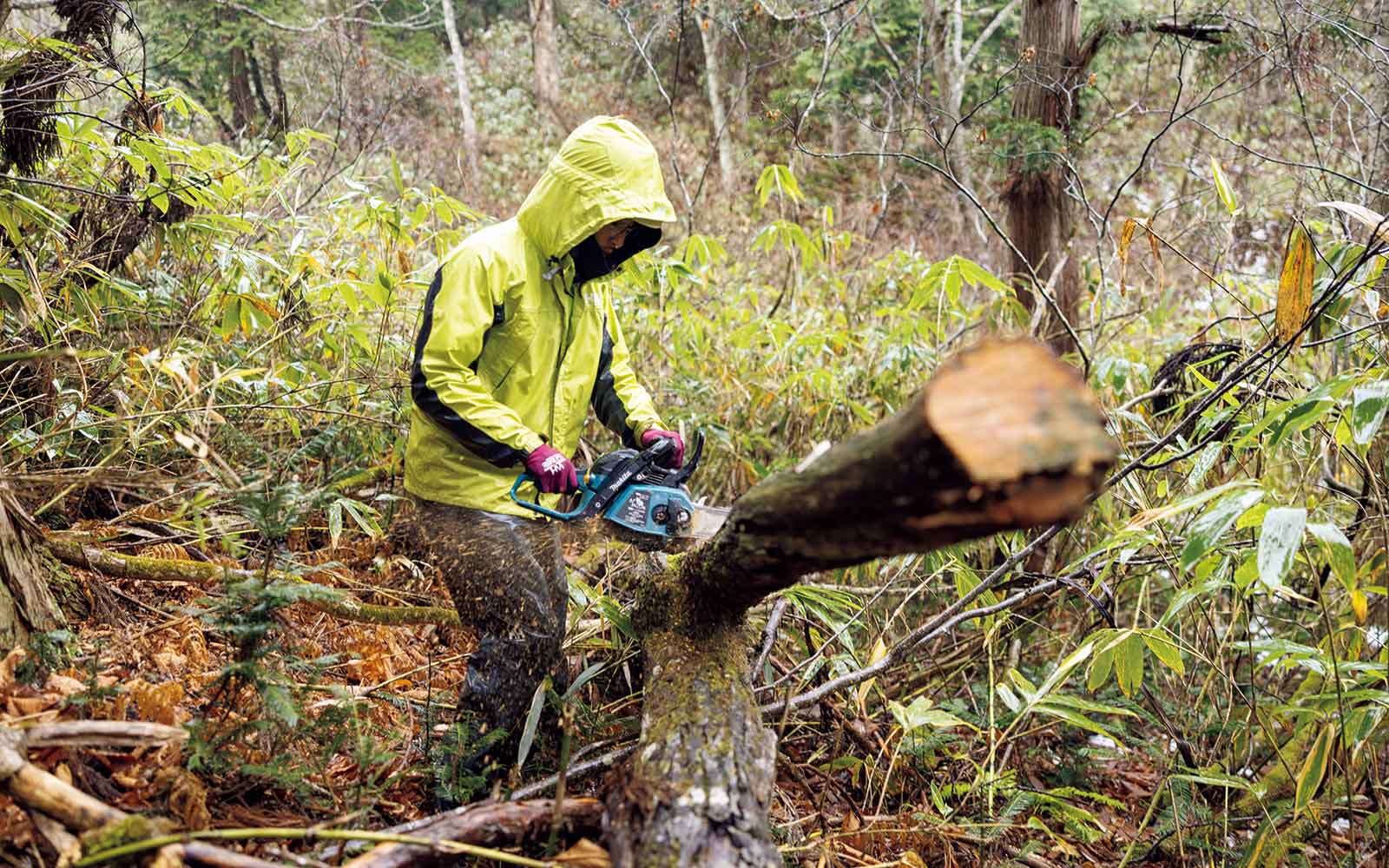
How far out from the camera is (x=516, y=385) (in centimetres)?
304

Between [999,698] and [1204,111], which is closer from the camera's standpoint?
[999,698]

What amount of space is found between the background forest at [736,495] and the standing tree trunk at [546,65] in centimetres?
1268

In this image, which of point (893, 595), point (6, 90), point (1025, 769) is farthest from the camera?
point (893, 595)

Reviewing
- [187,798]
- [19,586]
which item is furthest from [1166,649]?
[19,586]

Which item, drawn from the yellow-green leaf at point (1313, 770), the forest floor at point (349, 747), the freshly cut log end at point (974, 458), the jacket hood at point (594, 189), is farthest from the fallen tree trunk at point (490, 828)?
the yellow-green leaf at point (1313, 770)

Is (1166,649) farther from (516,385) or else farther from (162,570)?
(162,570)

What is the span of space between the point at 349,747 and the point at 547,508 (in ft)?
2.95

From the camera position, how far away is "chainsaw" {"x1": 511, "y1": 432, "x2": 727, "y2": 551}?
9.51ft

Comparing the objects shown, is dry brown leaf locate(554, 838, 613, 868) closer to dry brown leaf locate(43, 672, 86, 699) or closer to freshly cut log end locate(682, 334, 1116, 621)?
freshly cut log end locate(682, 334, 1116, 621)

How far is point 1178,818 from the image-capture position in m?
2.87

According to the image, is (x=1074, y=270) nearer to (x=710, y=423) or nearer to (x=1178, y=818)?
(x=710, y=423)

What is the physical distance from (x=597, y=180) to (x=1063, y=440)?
2.06 metres

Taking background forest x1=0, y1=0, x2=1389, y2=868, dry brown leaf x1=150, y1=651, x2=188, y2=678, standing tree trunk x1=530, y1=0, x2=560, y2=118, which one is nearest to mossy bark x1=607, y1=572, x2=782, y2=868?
background forest x1=0, y1=0, x2=1389, y2=868

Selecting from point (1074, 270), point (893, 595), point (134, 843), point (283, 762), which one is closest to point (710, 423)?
point (893, 595)
